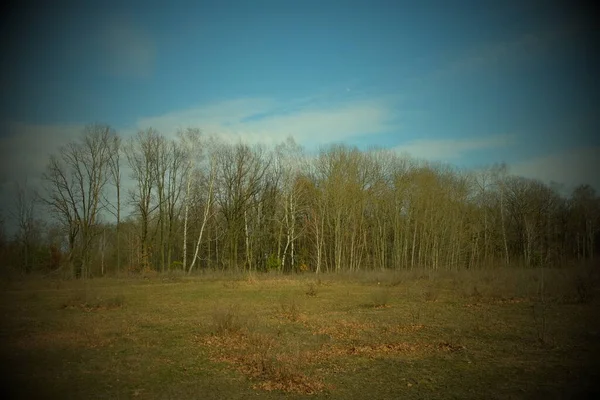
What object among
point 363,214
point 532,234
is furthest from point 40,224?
point 532,234

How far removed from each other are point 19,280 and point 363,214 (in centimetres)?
3493

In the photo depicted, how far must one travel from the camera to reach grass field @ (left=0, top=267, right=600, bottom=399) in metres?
7.24

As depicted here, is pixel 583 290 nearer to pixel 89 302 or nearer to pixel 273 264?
pixel 89 302

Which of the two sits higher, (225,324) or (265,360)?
(265,360)

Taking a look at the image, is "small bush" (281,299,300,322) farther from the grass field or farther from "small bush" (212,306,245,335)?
"small bush" (212,306,245,335)

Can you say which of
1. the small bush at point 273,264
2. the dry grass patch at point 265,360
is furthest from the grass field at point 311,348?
the small bush at point 273,264

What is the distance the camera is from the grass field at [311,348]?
724 cm

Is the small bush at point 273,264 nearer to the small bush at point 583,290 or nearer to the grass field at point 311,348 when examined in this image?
the grass field at point 311,348

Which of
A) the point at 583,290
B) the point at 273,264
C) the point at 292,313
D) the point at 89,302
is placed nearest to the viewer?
the point at 292,313

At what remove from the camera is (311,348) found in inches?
405

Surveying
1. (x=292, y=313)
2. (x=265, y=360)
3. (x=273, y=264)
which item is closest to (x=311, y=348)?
(x=265, y=360)

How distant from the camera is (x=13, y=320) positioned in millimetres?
13812

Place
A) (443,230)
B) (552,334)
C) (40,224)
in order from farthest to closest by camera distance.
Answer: (443,230) → (40,224) → (552,334)

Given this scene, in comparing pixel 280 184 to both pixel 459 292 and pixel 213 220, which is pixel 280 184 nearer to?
pixel 213 220
